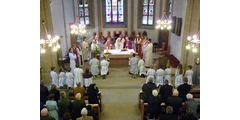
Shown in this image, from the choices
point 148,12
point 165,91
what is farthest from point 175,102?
point 148,12

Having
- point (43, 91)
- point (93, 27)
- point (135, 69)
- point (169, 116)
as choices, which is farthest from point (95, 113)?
point (93, 27)

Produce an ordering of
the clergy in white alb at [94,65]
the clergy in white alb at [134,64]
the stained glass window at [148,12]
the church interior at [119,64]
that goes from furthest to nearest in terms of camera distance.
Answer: the stained glass window at [148,12], the clergy in white alb at [134,64], the clergy in white alb at [94,65], the church interior at [119,64]

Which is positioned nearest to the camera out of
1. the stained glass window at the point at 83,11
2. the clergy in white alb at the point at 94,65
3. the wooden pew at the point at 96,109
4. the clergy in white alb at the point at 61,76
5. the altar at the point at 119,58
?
the wooden pew at the point at 96,109

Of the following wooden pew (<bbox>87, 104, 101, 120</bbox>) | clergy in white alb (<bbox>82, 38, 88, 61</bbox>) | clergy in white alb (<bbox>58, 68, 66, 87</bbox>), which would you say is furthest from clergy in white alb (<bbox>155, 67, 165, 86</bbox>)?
clergy in white alb (<bbox>82, 38, 88, 61</bbox>)

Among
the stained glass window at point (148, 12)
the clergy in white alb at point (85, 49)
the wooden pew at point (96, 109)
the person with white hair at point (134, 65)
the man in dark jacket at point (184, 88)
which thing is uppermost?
the stained glass window at point (148, 12)

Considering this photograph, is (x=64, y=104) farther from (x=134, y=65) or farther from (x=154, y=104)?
(x=134, y=65)

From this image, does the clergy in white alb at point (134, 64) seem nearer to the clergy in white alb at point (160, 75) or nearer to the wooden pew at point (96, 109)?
the clergy in white alb at point (160, 75)

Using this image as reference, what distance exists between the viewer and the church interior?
6.07 metres

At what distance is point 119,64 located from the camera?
41.9 feet

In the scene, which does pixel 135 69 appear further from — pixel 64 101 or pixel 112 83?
pixel 64 101

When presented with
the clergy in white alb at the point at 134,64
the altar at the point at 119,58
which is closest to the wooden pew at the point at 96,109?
the clergy in white alb at the point at 134,64

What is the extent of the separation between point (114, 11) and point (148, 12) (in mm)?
3793

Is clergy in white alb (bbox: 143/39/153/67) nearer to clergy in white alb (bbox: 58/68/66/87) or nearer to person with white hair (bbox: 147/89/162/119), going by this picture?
clergy in white alb (bbox: 58/68/66/87)

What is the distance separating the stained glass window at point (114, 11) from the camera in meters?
20.0
